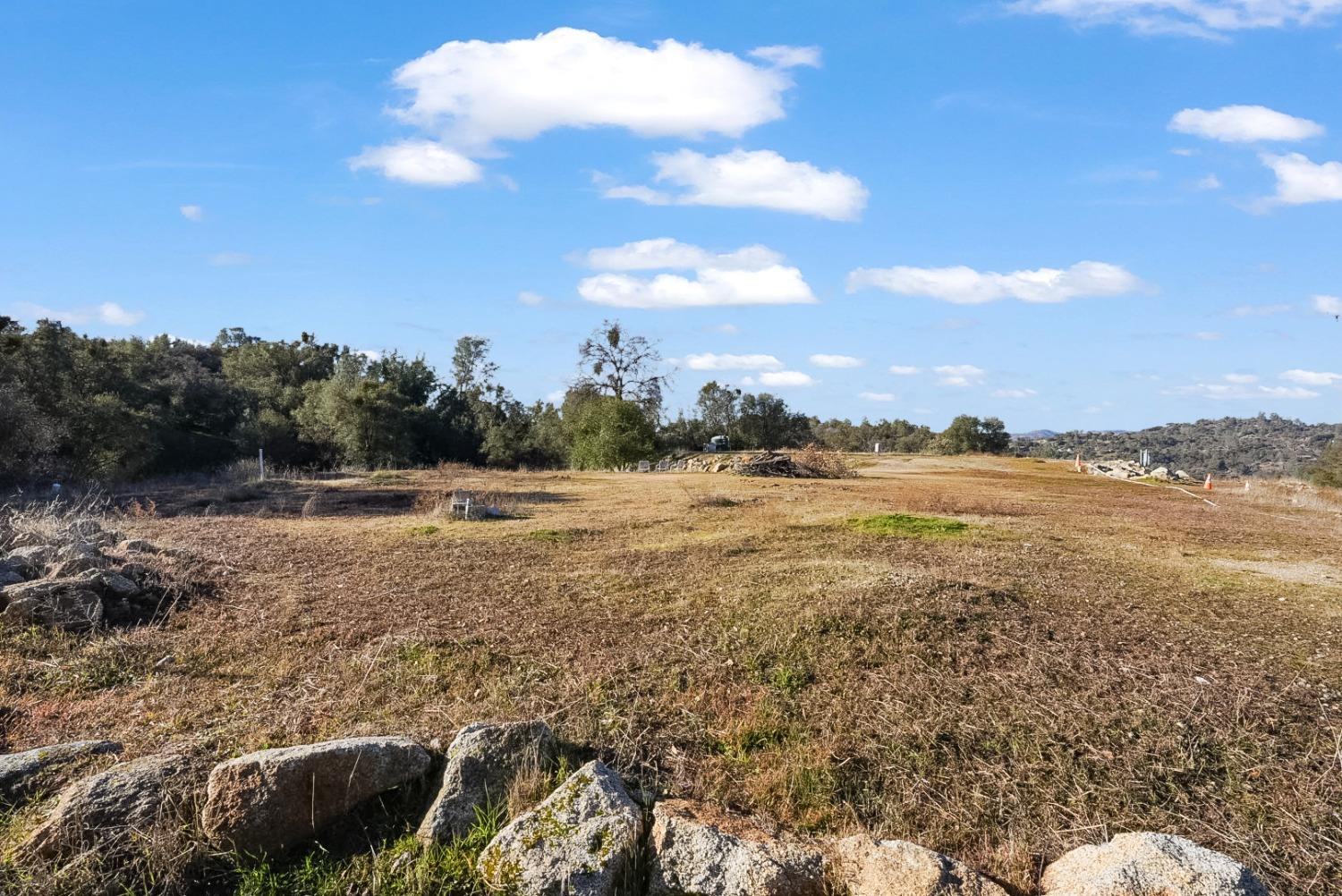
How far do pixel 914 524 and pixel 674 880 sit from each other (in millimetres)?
8635

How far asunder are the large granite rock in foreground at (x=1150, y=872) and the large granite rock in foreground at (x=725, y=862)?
1.03 metres

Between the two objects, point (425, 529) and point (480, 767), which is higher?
point (425, 529)

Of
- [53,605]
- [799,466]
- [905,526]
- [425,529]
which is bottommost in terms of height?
[53,605]

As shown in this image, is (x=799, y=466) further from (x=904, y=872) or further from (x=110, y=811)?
(x=110, y=811)

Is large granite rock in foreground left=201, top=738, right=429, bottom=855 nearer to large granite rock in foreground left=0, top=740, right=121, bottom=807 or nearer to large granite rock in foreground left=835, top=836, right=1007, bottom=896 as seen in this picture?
large granite rock in foreground left=0, top=740, right=121, bottom=807

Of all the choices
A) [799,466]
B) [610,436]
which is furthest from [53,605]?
[610,436]

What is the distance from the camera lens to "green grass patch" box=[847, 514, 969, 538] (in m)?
10.8

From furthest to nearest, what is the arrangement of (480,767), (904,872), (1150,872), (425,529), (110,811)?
(425,529), (480,767), (110,811), (904,872), (1150,872)

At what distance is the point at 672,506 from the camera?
15.0 meters

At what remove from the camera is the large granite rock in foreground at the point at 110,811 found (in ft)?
11.7

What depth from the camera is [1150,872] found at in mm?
3145

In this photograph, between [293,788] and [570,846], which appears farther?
[293,788]

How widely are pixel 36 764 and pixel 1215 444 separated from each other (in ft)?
200

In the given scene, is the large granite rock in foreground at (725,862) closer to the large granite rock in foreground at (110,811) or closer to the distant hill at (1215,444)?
the large granite rock in foreground at (110,811)
